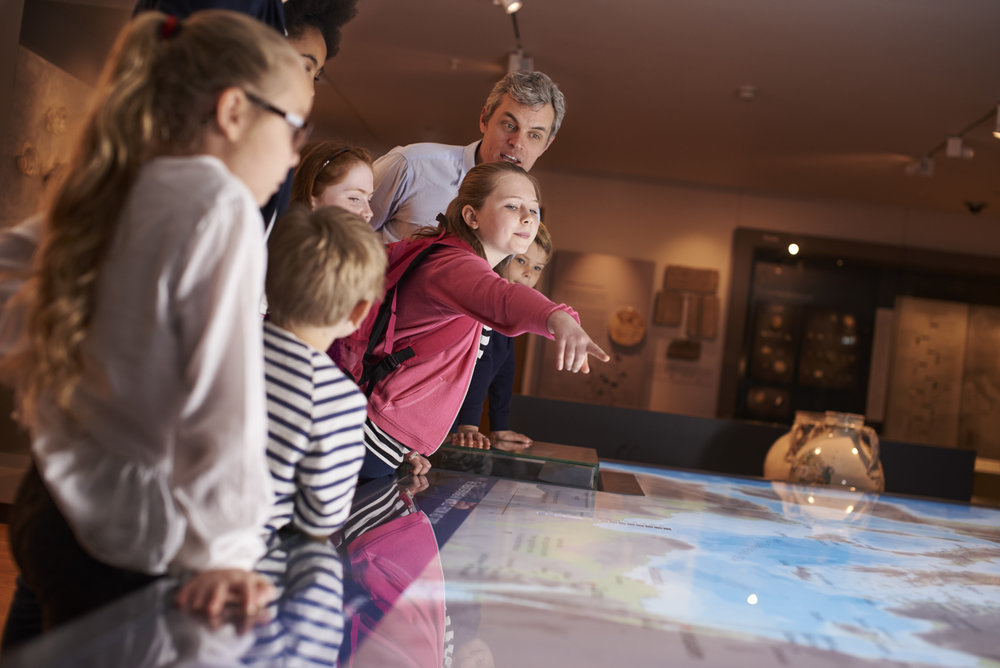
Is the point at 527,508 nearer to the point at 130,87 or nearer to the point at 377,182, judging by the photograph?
the point at 130,87

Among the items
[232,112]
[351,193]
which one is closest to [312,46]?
[351,193]

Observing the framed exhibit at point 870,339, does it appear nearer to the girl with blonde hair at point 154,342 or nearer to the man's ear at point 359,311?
the man's ear at point 359,311

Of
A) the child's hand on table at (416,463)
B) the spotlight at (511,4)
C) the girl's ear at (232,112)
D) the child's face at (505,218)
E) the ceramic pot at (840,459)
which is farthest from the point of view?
the spotlight at (511,4)

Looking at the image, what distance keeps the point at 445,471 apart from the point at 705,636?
89 cm

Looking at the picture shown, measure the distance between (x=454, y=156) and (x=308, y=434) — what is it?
66.3 inches

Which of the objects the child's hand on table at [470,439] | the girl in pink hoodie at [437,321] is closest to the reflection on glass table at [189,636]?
the girl in pink hoodie at [437,321]

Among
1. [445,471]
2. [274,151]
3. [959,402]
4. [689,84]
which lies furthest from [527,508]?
[959,402]

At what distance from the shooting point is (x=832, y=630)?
0.77 m

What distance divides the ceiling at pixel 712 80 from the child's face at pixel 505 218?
2.86 meters

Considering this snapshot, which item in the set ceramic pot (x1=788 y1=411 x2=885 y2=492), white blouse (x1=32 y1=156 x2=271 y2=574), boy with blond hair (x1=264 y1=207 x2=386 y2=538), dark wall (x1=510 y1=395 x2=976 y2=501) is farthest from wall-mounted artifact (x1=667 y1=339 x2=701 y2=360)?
white blouse (x1=32 y1=156 x2=271 y2=574)

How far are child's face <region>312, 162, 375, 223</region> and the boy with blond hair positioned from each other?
808mm

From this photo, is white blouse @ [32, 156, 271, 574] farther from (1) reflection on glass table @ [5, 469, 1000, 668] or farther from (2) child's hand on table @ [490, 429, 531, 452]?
(2) child's hand on table @ [490, 429, 531, 452]

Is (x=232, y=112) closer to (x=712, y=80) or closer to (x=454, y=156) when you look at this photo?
(x=454, y=156)

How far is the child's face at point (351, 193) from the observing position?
5.63 feet
